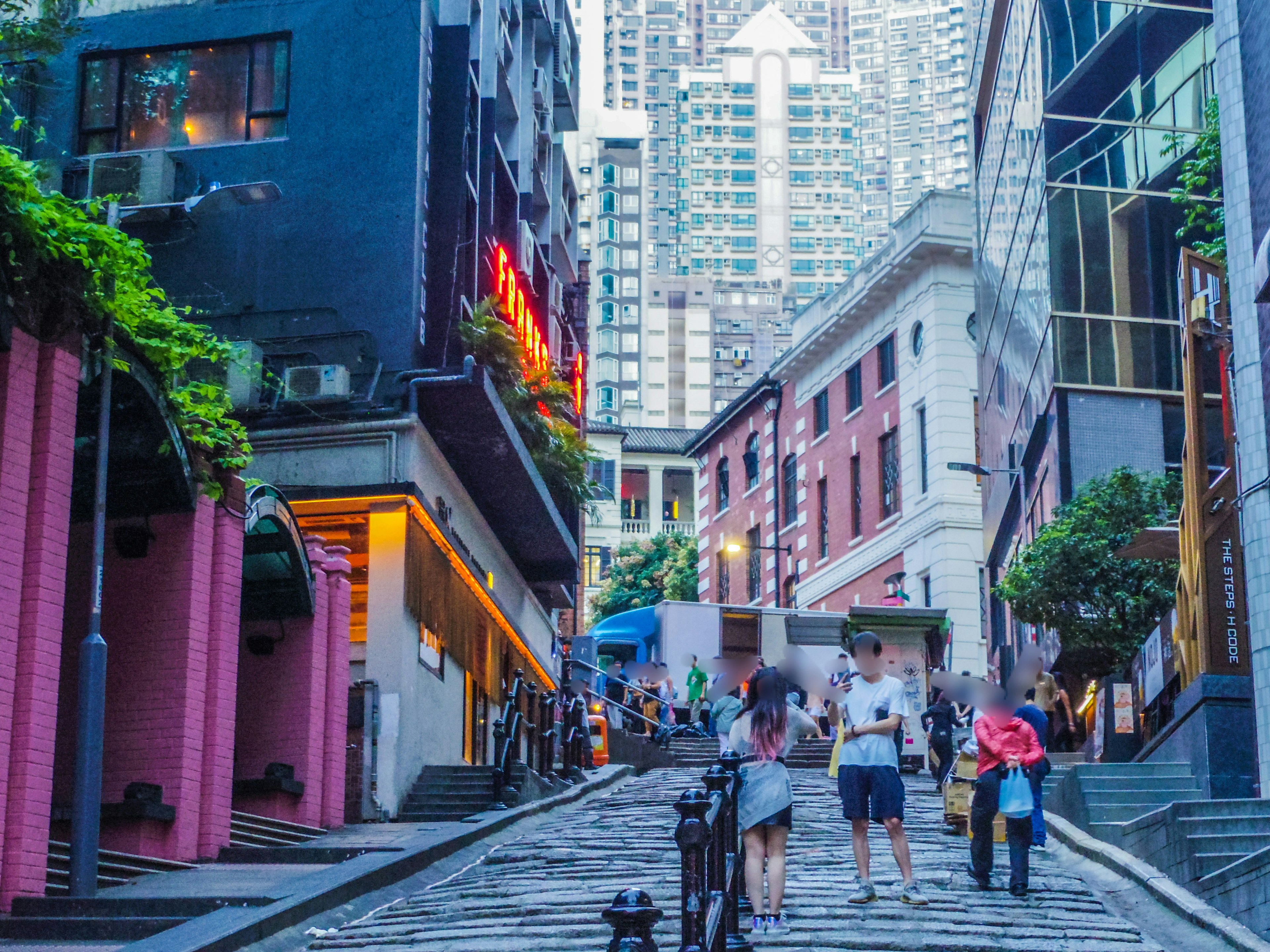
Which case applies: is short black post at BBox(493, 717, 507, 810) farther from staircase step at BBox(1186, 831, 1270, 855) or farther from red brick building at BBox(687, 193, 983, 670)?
red brick building at BBox(687, 193, 983, 670)

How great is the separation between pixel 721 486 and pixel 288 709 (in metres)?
48.0

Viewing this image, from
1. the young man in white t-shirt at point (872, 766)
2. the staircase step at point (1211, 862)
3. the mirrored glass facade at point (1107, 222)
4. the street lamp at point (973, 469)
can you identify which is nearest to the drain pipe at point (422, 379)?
the young man in white t-shirt at point (872, 766)

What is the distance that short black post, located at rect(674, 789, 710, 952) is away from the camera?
727 centimetres

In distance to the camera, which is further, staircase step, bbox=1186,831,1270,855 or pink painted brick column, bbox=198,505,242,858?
pink painted brick column, bbox=198,505,242,858

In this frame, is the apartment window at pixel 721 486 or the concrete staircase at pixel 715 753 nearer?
the concrete staircase at pixel 715 753

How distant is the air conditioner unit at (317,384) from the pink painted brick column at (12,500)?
363 inches

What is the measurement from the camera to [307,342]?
2266 cm

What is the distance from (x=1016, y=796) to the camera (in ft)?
40.8

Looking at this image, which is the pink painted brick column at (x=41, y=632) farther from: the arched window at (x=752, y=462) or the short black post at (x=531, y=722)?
the arched window at (x=752, y=462)

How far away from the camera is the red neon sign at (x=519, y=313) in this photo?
2831cm

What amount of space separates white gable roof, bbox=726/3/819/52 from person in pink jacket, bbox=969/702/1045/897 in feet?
572

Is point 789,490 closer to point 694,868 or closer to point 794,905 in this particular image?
point 794,905

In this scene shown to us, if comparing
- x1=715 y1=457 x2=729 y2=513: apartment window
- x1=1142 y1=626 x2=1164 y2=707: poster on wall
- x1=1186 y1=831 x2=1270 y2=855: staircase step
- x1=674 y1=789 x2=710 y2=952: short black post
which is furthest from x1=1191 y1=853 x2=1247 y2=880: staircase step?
x1=715 y1=457 x2=729 y2=513: apartment window

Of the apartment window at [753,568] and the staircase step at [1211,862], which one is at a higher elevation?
the apartment window at [753,568]
